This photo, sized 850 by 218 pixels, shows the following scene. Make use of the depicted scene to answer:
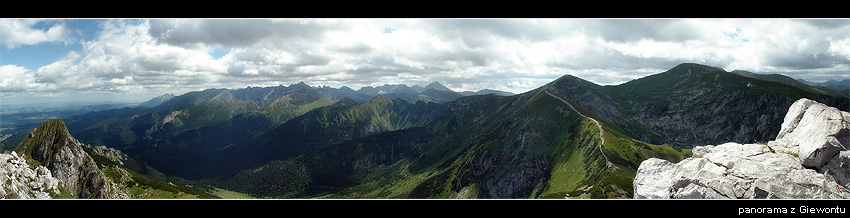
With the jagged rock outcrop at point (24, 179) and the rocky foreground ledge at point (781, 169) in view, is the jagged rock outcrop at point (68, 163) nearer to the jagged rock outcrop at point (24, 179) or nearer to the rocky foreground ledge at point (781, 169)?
the jagged rock outcrop at point (24, 179)

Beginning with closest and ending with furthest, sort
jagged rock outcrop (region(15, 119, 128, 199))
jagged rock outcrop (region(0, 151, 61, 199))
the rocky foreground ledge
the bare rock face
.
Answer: the rocky foreground ledge < the bare rock face < jagged rock outcrop (region(0, 151, 61, 199)) < jagged rock outcrop (region(15, 119, 128, 199))

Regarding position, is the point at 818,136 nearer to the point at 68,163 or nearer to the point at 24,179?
the point at 24,179

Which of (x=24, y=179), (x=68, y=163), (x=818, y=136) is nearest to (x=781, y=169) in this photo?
(x=818, y=136)

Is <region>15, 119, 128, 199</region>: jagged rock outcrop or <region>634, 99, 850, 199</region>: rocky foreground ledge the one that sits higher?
<region>634, 99, 850, 199</region>: rocky foreground ledge

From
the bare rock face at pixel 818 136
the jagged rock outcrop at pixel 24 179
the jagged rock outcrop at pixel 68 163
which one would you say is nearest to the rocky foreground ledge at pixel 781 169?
the bare rock face at pixel 818 136

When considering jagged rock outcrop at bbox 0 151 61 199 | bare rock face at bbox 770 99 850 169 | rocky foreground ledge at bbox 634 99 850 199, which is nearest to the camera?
rocky foreground ledge at bbox 634 99 850 199

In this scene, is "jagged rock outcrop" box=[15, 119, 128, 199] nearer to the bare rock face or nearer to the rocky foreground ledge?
the rocky foreground ledge

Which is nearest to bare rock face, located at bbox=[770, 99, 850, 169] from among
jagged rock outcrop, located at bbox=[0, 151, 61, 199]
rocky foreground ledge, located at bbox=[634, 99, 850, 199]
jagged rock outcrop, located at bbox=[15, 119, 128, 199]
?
rocky foreground ledge, located at bbox=[634, 99, 850, 199]
